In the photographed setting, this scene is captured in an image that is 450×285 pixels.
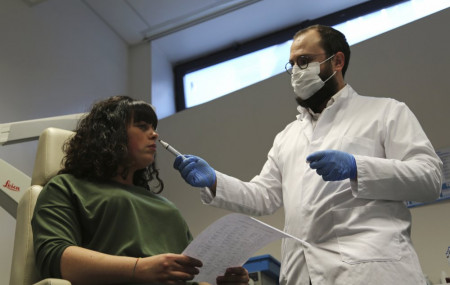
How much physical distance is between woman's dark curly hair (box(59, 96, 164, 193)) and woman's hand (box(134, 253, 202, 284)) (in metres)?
0.38

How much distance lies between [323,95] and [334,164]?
429 millimetres

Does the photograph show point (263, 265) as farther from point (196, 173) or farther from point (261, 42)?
point (261, 42)

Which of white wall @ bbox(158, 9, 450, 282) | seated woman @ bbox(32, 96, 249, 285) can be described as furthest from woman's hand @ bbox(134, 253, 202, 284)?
white wall @ bbox(158, 9, 450, 282)

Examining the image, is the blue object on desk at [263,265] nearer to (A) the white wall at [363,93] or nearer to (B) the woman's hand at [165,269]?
(A) the white wall at [363,93]

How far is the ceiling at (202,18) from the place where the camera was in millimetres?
3414

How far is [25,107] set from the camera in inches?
109

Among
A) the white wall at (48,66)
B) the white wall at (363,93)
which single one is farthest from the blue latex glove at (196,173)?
the white wall at (48,66)

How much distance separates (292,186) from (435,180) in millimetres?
386

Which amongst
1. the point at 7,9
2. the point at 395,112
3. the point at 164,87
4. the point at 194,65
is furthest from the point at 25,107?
the point at 395,112

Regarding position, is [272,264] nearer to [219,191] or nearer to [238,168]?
[219,191]

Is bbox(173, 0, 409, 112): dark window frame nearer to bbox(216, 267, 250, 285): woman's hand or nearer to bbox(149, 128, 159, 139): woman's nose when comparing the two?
bbox(149, 128, 159, 139): woman's nose

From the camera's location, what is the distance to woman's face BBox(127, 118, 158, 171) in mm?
1527

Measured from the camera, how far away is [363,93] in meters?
2.73

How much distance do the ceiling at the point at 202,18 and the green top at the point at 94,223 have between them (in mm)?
2236
